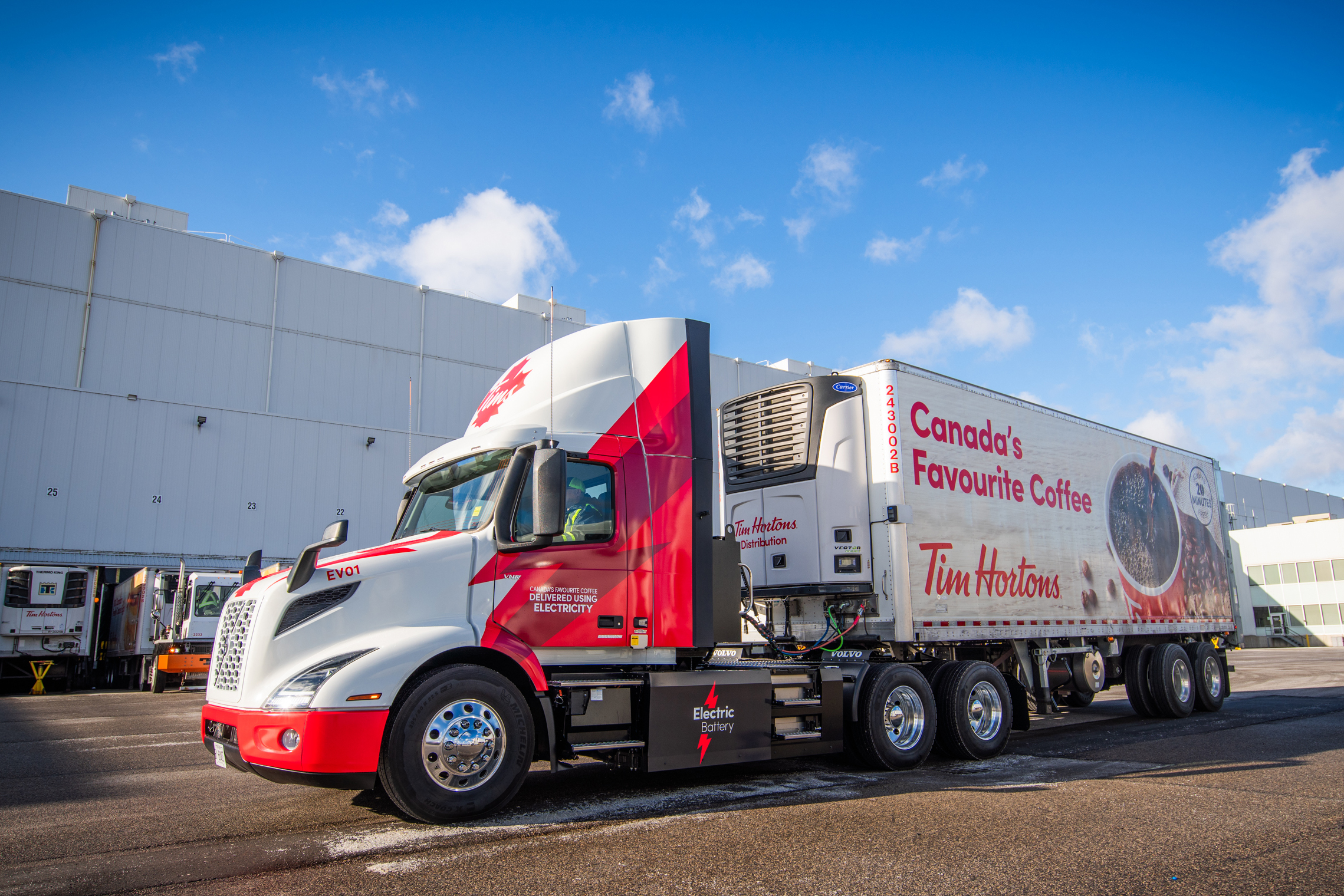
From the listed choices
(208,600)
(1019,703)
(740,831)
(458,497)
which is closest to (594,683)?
(740,831)

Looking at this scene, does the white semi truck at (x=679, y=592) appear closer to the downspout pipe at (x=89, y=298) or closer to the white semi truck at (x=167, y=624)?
the white semi truck at (x=167, y=624)

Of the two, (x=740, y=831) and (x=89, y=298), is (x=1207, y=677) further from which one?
(x=89, y=298)

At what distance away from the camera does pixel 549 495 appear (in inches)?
219

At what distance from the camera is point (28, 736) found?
11.3 metres

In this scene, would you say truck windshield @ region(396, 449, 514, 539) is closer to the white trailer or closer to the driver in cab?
the driver in cab

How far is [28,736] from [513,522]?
388 inches

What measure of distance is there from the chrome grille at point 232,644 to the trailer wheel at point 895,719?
518cm

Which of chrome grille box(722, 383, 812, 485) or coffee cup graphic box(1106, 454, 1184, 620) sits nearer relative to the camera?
chrome grille box(722, 383, 812, 485)

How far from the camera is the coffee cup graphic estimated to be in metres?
11.5

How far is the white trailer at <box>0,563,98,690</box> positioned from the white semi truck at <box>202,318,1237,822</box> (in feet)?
70.9

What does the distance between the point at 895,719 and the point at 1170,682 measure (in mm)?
6358

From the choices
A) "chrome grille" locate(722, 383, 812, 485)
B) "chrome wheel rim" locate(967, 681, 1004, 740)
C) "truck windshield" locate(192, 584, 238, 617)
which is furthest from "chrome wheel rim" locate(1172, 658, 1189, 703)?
"truck windshield" locate(192, 584, 238, 617)

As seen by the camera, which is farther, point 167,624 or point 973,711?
point 167,624

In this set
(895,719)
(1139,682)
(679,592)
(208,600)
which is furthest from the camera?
(208,600)
